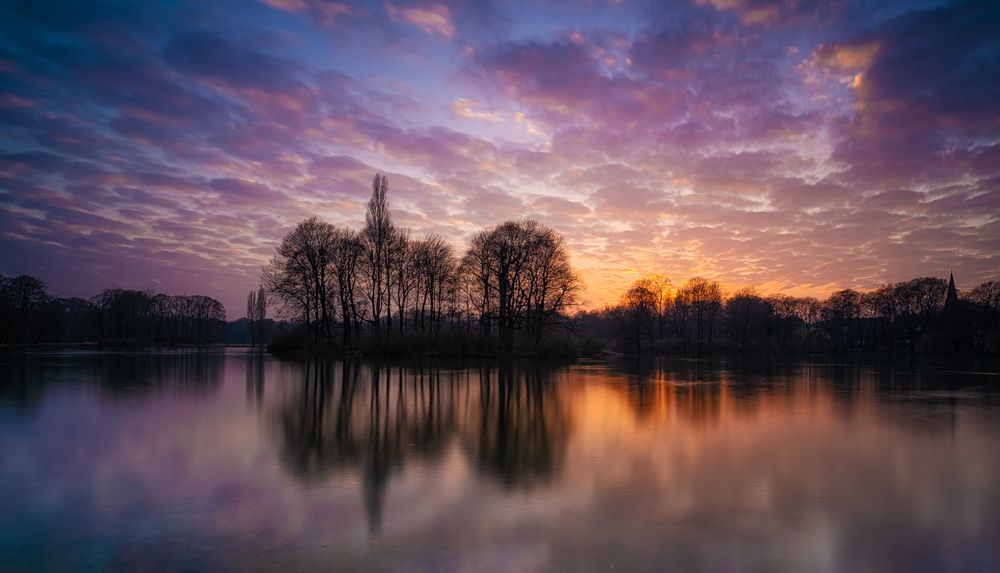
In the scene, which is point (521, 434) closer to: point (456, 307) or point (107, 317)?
point (456, 307)

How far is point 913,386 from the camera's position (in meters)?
22.5

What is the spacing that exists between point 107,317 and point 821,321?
122 m

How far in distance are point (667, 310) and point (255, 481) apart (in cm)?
8377

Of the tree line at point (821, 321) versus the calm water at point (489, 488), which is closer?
the calm water at point (489, 488)

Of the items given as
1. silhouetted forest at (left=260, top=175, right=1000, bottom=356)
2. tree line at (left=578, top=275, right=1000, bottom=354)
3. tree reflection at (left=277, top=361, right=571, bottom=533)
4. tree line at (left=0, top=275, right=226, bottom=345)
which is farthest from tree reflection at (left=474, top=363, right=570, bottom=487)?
tree line at (left=0, top=275, right=226, bottom=345)

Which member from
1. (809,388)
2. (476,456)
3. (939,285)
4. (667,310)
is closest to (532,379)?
(809,388)

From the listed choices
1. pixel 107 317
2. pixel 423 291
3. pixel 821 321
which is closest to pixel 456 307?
pixel 423 291

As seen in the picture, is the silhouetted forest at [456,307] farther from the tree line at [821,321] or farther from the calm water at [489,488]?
the calm water at [489,488]

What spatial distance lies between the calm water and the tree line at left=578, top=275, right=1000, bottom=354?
178ft

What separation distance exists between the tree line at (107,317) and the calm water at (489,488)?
66.8m

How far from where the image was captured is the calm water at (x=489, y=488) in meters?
4.53

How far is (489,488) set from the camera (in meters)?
6.50

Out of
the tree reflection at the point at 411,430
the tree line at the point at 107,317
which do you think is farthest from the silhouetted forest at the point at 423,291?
the tree line at the point at 107,317

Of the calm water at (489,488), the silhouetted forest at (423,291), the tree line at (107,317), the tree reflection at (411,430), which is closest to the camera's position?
the calm water at (489,488)
